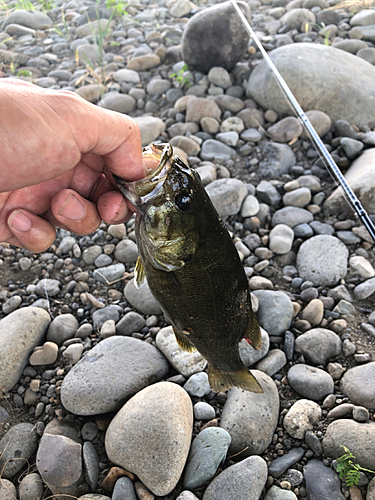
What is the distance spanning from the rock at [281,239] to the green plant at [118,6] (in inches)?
291

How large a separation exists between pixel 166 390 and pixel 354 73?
573 cm

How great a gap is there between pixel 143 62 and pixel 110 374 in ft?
20.2

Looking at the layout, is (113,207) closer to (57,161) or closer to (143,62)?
(57,161)

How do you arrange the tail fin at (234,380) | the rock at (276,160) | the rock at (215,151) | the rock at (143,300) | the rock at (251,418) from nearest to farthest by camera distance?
1. the tail fin at (234,380)
2. the rock at (251,418)
3. the rock at (143,300)
4. the rock at (276,160)
5. the rock at (215,151)

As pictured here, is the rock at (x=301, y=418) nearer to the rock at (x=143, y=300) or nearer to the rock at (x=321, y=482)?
the rock at (x=321, y=482)

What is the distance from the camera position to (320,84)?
630 cm

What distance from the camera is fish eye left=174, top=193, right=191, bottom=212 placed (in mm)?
2127

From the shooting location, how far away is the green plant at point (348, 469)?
2799 millimetres

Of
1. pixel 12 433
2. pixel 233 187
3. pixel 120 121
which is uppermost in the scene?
pixel 120 121

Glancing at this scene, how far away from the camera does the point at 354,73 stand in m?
6.56

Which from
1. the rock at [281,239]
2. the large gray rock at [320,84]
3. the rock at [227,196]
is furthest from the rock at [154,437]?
the large gray rock at [320,84]

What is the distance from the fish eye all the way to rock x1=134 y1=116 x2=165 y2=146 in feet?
12.7

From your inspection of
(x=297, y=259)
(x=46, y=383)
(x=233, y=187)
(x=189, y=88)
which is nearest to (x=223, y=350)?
(x=46, y=383)

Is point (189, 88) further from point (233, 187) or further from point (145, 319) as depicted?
point (145, 319)
